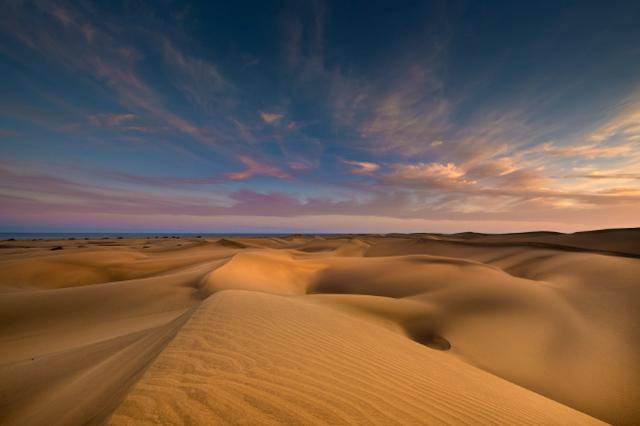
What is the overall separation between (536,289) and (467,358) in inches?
233

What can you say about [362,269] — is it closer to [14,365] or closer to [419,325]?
[419,325]

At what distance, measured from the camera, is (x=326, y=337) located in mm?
3957

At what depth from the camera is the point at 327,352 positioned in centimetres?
333

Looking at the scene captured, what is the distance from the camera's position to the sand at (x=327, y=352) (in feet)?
6.99

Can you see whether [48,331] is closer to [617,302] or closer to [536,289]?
[536,289]

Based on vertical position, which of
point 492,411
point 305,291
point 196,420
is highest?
point 196,420

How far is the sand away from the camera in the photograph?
2131 millimetres

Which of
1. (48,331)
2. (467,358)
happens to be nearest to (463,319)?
(467,358)

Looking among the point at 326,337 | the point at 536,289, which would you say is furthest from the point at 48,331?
the point at 536,289

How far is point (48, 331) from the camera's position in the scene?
6.69 metres

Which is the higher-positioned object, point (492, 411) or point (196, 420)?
point (196, 420)

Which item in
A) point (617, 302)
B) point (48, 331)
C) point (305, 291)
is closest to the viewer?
point (48, 331)

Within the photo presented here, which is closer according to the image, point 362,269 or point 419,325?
point 419,325

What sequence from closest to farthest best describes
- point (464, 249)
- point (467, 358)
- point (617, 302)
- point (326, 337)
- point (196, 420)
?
point (196, 420)
point (326, 337)
point (467, 358)
point (617, 302)
point (464, 249)
